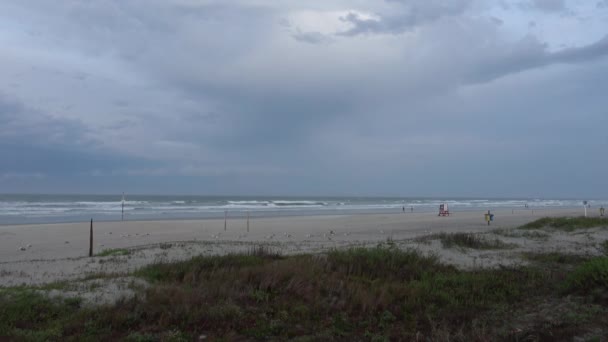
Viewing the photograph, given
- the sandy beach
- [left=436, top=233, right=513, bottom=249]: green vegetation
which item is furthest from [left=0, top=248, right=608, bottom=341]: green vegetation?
[left=436, top=233, right=513, bottom=249]: green vegetation

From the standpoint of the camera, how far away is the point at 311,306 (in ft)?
22.1

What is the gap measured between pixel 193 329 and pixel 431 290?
4150mm

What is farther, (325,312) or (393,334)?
(325,312)

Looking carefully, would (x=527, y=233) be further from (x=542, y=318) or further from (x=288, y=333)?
(x=288, y=333)

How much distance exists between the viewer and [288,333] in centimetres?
571

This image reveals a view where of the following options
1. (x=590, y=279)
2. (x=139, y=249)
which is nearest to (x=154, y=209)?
(x=139, y=249)

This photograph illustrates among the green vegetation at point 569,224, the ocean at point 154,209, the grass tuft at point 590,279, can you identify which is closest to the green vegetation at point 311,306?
the grass tuft at point 590,279

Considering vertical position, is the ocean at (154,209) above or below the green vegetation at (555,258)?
below

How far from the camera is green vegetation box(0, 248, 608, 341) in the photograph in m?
5.63

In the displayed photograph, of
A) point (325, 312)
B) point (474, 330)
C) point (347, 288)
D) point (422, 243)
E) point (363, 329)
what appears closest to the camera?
point (474, 330)

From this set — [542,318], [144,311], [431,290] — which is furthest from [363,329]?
[144,311]

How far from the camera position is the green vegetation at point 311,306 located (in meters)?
5.63

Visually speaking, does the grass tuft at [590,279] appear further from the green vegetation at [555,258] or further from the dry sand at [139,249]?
the green vegetation at [555,258]

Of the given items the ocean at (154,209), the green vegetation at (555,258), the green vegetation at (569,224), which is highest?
the green vegetation at (569,224)
